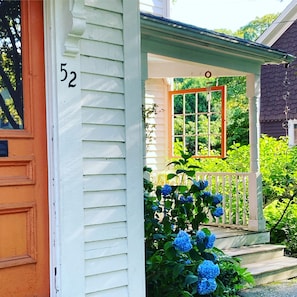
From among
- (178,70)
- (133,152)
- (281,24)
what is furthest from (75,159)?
(281,24)

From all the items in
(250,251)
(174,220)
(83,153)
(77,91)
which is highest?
(77,91)

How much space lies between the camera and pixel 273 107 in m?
12.1

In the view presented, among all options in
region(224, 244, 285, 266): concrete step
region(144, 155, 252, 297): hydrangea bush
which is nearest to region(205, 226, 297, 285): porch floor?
region(224, 244, 285, 266): concrete step

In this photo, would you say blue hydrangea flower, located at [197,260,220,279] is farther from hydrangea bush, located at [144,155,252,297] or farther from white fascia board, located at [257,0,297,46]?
white fascia board, located at [257,0,297,46]

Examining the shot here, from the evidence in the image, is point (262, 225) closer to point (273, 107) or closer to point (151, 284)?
point (151, 284)

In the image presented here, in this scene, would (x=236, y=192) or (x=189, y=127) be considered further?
(x=189, y=127)

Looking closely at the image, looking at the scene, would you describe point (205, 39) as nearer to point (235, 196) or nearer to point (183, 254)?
point (183, 254)

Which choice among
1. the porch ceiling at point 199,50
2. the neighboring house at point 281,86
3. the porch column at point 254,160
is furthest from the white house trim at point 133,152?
the neighboring house at point 281,86

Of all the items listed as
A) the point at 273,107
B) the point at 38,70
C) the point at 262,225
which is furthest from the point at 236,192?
the point at 273,107

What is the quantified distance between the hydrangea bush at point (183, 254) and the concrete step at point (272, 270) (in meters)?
0.47

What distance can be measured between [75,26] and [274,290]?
139 inches

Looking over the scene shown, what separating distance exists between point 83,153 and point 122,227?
1.89 ft

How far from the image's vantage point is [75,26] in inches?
104

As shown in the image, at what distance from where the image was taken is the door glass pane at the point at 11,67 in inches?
102
